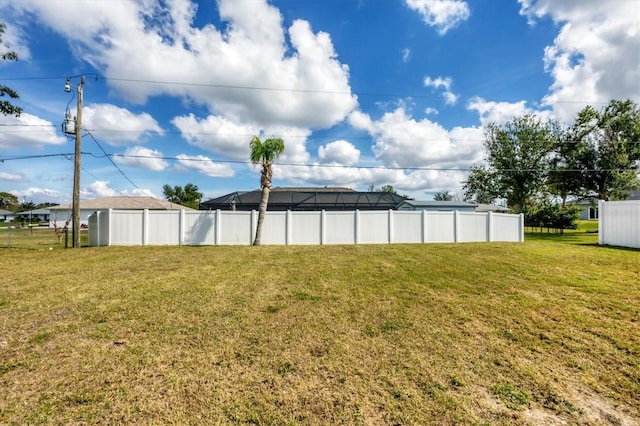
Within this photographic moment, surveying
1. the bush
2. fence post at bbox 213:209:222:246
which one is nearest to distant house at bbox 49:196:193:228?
fence post at bbox 213:209:222:246

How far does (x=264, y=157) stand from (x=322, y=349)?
1003 cm

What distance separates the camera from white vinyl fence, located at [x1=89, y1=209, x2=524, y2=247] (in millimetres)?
11602

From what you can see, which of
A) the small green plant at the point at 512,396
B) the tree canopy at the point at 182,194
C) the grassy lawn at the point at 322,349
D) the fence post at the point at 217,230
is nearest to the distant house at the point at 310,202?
the fence post at the point at 217,230

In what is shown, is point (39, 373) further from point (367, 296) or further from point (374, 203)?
point (374, 203)

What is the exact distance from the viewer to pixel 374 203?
63.2ft

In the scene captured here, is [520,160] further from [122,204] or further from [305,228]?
[122,204]

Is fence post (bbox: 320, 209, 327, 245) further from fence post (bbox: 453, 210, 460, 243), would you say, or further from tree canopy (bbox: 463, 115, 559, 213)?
tree canopy (bbox: 463, 115, 559, 213)

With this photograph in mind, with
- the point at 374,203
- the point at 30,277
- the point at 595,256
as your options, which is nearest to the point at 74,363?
the point at 30,277

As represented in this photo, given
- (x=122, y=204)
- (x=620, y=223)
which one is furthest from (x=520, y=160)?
(x=122, y=204)

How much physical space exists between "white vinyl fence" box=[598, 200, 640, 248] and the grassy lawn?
7236 millimetres

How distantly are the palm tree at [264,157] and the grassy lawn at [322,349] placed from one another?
5887 mm

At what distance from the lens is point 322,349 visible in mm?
2951

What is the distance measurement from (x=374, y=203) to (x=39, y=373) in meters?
18.0

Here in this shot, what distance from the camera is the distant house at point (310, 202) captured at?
1852 cm
